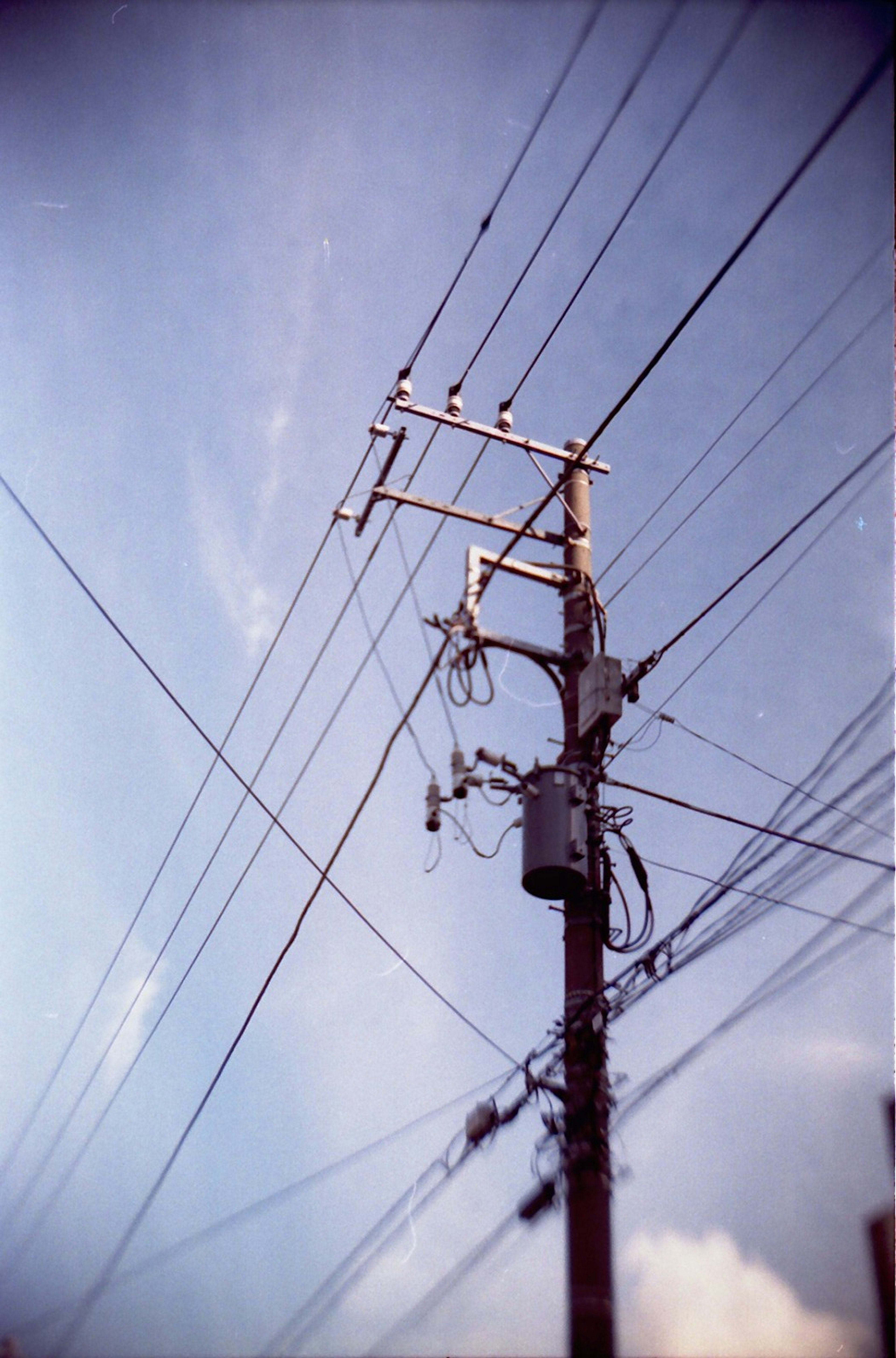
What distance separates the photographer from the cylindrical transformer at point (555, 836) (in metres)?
9.49

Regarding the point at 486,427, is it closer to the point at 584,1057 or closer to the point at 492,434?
the point at 492,434

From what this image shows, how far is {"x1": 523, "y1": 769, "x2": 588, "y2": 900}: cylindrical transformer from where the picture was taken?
949 cm

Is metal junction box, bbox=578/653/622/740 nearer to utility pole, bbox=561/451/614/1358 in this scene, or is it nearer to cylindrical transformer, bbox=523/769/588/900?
utility pole, bbox=561/451/614/1358

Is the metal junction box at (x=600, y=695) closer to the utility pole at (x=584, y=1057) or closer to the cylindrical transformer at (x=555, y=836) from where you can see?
the utility pole at (x=584, y=1057)

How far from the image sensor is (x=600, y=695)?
9945mm

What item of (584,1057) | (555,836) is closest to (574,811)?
Answer: (555,836)

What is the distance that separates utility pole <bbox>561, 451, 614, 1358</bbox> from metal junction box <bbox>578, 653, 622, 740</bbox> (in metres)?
0.20

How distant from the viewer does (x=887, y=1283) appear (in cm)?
1148

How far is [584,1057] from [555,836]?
169cm

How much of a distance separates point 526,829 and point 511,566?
2.42 meters

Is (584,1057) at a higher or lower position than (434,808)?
lower

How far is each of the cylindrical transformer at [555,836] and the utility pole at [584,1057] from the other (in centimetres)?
13

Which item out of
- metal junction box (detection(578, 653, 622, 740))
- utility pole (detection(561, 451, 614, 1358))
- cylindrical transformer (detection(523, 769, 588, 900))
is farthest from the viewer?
metal junction box (detection(578, 653, 622, 740))

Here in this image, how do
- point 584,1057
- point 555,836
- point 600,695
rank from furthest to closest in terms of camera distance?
point 600,695
point 555,836
point 584,1057
